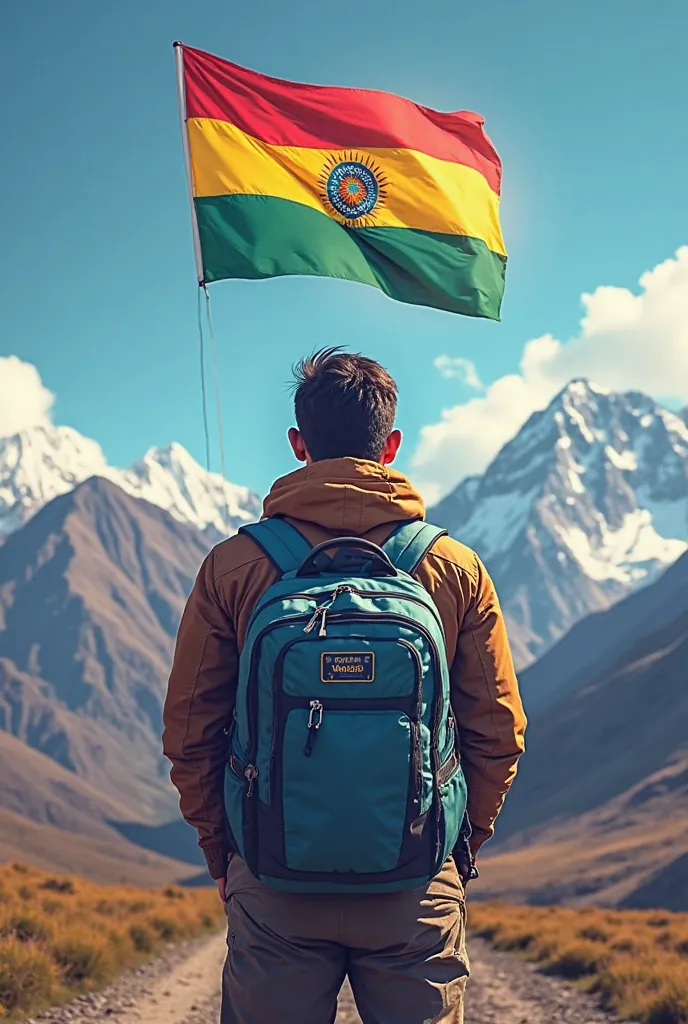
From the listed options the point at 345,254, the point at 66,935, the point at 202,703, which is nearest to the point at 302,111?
the point at 345,254

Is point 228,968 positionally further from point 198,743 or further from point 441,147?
point 441,147

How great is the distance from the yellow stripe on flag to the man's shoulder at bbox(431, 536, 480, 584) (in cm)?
546

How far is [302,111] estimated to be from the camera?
9.34 m

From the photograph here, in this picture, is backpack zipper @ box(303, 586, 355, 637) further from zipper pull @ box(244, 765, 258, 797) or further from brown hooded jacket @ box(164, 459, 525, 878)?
zipper pull @ box(244, 765, 258, 797)

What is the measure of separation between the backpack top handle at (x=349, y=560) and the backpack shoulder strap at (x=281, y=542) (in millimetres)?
83

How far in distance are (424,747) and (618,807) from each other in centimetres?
12020

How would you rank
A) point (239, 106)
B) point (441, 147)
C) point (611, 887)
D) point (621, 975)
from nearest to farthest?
point (239, 106)
point (441, 147)
point (621, 975)
point (611, 887)

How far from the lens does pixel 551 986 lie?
615 inches

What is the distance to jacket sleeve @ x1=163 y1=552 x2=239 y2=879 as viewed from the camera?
4.21 meters

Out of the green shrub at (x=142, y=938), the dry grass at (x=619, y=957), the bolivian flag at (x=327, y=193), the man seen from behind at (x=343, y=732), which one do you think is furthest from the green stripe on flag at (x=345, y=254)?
Answer: the green shrub at (x=142, y=938)

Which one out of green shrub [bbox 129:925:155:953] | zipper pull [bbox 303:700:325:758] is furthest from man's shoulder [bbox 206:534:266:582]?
green shrub [bbox 129:925:155:953]

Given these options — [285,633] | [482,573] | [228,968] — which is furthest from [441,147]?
[228,968]

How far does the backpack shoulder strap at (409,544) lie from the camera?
4.10 meters

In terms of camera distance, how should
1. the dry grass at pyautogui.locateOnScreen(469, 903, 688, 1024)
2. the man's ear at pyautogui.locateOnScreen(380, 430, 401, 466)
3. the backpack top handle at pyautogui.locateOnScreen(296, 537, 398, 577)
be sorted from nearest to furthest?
the backpack top handle at pyautogui.locateOnScreen(296, 537, 398, 577) < the man's ear at pyautogui.locateOnScreen(380, 430, 401, 466) < the dry grass at pyautogui.locateOnScreen(469, 903, 688, 1024)
